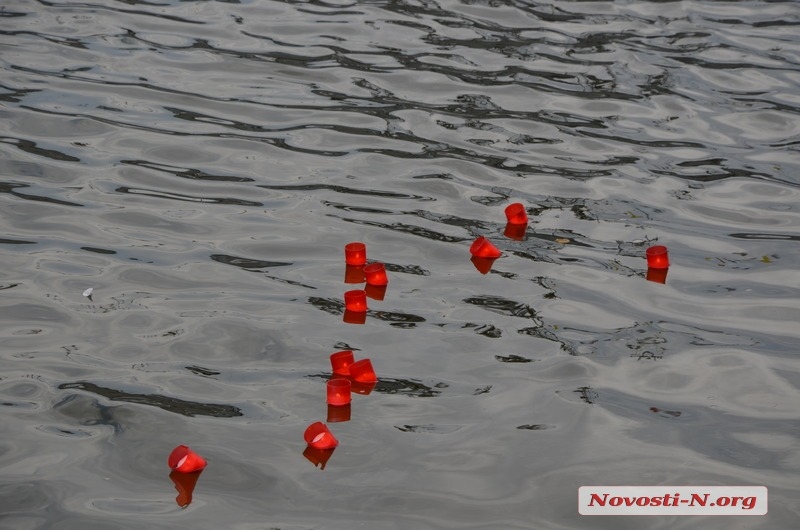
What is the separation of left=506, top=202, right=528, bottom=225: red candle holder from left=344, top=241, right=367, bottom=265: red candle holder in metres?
0.91

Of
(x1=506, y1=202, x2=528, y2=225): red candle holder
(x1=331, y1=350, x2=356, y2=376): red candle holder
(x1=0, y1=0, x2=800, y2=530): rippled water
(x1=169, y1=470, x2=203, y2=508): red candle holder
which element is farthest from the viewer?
(x1=506, y1=202, x2=528, y2=225): red candle holder

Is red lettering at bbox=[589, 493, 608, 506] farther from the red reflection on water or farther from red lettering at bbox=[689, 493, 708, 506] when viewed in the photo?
the red reflection on water

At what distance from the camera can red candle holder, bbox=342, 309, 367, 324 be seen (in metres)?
4.53

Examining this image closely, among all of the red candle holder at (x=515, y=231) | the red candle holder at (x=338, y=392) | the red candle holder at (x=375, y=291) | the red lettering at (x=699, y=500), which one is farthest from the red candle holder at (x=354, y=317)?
the red lettering at (x=699, y=500)

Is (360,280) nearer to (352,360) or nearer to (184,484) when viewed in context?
(352,360)

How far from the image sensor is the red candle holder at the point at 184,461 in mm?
3490

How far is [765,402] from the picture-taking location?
13.4 ft

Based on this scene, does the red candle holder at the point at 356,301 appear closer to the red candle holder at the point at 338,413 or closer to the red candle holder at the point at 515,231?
the red candle holder at the point at 338,413

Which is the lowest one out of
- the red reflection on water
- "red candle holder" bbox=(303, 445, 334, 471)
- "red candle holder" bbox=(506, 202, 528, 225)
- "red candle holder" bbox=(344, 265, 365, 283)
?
"red candle holder" bbox=(303, 445, 334, 471)

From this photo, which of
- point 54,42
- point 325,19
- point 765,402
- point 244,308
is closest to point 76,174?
point 244,308

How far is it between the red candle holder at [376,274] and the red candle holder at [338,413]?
959 mm

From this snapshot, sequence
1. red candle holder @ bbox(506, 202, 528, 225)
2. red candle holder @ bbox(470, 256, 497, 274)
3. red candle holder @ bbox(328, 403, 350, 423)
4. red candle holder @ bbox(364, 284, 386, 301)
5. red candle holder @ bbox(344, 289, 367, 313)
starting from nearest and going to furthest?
red candle holder @ bbox(328, 403, 350, 423) < red candle holder @ bbox(344, 289, 367, 313) < red candle holder @ bbox(364, 284, 386, 301) < red candle holder @ bbox(470, 256, 497, 274) < red candle holder @ bbox(506, 202, 528, 225)

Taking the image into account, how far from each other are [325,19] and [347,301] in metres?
4.61

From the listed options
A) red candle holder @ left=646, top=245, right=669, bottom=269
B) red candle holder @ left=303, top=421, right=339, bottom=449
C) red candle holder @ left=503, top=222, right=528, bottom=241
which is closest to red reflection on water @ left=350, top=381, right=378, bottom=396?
red candle holder @ left=303, top=421, right=339, bottom=449
